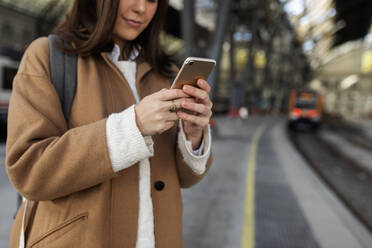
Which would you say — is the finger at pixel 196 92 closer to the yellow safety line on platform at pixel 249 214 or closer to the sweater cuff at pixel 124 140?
the sweater cuff at pixel 124 140

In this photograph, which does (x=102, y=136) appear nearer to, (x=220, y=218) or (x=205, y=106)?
(x=205, y=106)

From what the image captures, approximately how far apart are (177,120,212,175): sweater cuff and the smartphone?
0.26 metres

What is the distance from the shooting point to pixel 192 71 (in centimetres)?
83

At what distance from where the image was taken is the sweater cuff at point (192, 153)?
3.50ft

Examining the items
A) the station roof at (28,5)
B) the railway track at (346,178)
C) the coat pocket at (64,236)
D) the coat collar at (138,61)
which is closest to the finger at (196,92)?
the coat collar at (138,61)

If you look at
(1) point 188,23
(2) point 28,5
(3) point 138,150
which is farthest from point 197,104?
(2) point 28,5

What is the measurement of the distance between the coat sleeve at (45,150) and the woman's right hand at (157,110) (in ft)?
0.38

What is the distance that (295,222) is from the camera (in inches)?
130

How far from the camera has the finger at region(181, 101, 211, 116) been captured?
840 millimetres

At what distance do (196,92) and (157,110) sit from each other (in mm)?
136

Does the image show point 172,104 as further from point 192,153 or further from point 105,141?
point 192,153

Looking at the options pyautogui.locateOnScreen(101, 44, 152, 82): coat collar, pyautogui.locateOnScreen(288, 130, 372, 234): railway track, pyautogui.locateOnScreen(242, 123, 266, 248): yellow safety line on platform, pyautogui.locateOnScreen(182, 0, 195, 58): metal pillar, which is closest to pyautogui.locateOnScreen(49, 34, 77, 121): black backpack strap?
pyautogui.locateOnScreen(101, 44, 152, 82): coat collar

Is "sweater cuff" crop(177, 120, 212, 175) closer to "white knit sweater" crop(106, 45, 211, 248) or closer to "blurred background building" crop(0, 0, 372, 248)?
"white knit sweater" crop(106, 45, 211, 248)

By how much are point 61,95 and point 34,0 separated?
31.2m
